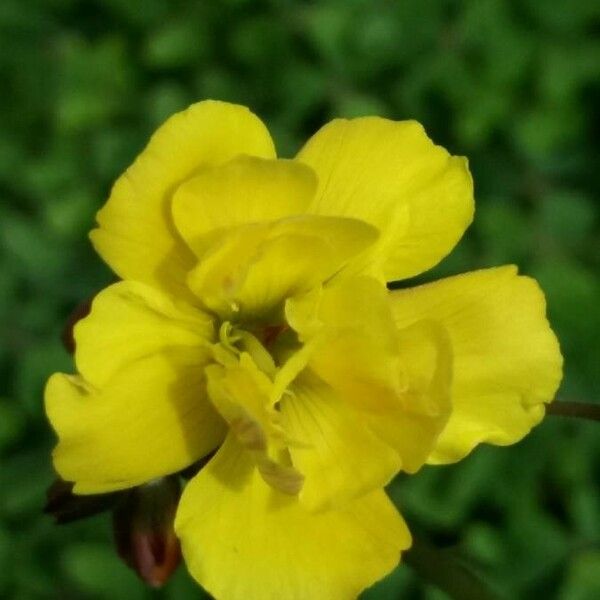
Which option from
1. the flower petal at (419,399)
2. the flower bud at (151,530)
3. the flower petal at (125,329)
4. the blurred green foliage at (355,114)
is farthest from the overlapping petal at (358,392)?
the blurred green foliage at (355,114)

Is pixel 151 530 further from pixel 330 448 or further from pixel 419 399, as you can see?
pixel 419 399

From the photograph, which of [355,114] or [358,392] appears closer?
[358,392]

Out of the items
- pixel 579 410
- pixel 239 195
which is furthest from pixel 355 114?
pixel 239 195

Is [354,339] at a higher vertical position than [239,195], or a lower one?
lower

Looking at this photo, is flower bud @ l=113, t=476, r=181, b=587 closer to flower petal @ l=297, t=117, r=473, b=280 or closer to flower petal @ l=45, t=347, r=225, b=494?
flower petal @ l=45, t=347, r=225, b=494

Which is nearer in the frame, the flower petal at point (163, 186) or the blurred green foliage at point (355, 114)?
the flower petal at point (163, 186)

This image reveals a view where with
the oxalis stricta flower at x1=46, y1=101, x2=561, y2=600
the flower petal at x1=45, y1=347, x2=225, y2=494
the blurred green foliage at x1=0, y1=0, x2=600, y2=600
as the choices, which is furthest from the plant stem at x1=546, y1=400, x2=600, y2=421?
the blurred green foliage at x1=0, y1=0, x2=600, y2=600

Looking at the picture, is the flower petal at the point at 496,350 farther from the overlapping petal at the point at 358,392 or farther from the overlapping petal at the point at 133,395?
the overlapping petal at the point at 133,395
